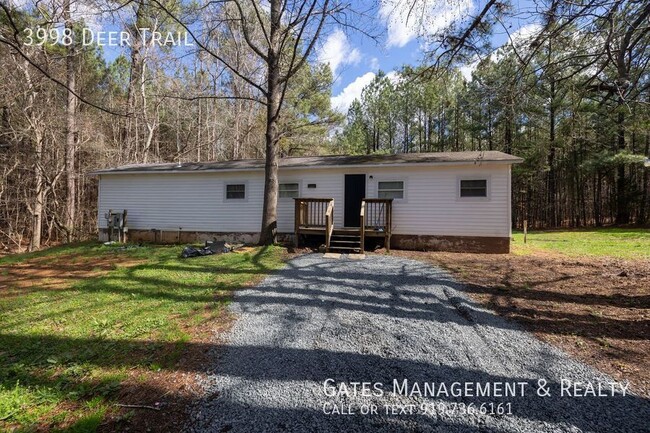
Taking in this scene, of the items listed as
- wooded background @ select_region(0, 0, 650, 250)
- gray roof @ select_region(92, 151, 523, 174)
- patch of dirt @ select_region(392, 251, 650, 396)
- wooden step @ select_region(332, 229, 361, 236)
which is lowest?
patch of dirt @ select_region(392, 251, 650, 396)

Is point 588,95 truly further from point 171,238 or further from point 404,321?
point 171,238

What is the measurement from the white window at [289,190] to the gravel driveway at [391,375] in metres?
6.23

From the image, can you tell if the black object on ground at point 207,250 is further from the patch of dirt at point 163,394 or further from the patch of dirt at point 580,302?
the patch of dirt at point 580,302

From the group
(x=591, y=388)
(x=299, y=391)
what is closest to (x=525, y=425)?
(x=591, y=388)

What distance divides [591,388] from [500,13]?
495 centimetres

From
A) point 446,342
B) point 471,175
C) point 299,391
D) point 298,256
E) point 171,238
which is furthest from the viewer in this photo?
point 171,238

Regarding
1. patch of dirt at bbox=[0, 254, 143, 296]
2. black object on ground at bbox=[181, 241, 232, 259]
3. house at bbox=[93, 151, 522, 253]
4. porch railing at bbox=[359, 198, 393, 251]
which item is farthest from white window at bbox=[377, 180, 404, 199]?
patch of dirt at bbox=[0, 254, 143, 296]

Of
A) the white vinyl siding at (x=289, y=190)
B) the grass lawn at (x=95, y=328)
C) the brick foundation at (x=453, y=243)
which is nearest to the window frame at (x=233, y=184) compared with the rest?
the white vinyl siding at (x=289, y=190)

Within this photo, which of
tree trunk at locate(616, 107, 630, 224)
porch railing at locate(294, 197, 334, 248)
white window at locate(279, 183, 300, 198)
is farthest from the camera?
tree trunk at locate(616, 107, 630, 224)

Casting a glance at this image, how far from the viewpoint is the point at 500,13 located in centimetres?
454

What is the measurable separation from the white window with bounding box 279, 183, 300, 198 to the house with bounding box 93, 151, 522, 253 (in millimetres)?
34

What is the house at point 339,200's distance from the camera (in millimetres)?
8617

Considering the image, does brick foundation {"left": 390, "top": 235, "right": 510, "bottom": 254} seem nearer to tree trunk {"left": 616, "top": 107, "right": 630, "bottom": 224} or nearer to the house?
the house

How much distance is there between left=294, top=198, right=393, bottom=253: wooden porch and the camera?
329 inches
